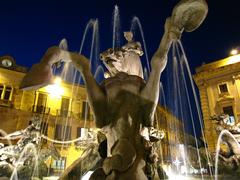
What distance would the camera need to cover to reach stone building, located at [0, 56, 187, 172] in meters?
21.7

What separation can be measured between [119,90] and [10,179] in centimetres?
798

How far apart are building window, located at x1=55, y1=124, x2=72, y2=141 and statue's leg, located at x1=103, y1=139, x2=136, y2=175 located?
75.7 feet

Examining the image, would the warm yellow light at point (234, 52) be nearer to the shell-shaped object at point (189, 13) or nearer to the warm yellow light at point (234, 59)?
the warm yellow light at point (234, 59)

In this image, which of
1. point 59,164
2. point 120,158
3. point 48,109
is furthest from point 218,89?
point 120,158

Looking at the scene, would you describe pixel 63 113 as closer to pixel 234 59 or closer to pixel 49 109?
pixel 49 109

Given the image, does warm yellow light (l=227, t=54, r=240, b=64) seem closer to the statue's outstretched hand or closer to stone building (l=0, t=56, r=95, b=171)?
stone building (l=0, t=56, r=95, b=171)

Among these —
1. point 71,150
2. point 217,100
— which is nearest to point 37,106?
point 71,150

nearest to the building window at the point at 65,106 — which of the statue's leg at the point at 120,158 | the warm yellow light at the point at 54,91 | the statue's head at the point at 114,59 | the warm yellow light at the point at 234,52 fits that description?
the warm yellow light at the point at 54,91

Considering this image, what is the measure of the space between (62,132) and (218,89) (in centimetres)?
1817

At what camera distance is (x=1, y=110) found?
838 inches

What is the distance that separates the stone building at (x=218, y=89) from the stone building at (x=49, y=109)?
1267 centimetres

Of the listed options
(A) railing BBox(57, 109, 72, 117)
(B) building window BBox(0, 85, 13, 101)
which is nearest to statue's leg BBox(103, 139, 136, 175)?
(B) building window BBox(0, 85, 13, 101)

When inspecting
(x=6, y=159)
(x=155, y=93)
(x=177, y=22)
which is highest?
(x=177, y=22)

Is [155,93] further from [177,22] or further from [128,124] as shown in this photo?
[177,22]
